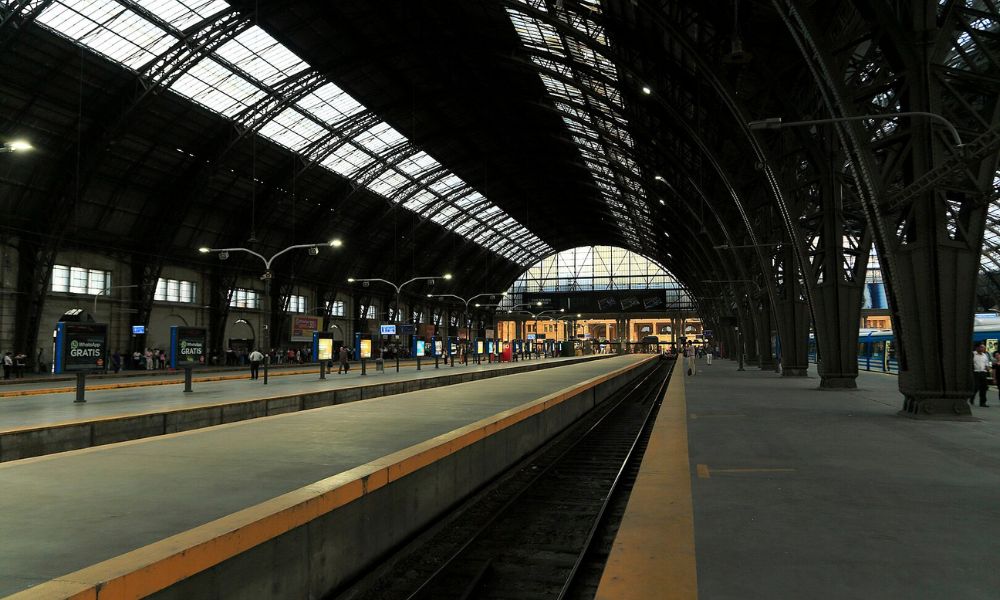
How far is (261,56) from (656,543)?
36.8 meters

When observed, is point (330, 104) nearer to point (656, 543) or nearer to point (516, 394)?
point (516, 394)

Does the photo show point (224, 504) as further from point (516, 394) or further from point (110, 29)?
point (110, 29)

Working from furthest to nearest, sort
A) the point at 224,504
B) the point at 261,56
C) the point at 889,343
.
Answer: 1. the point at 889,343
2. the point at 261,56
3. the point at 224,504

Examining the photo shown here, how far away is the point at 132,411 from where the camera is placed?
15.9 m

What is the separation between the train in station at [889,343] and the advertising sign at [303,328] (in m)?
31.7

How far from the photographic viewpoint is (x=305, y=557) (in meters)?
5.56

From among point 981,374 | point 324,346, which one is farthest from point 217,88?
point 981,374

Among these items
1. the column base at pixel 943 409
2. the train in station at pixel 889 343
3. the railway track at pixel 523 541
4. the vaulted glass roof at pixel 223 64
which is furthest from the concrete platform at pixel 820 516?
the vaulted glass roof at pixel 223 64

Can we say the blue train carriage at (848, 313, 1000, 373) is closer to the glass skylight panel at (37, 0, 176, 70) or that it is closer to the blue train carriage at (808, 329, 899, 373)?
the blue train carriage at (808, 329, 899, 373)

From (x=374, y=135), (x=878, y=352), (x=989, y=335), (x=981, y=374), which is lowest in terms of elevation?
(x=878, y=352)

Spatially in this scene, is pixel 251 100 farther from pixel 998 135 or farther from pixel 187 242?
pixel 998 135

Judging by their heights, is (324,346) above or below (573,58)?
below

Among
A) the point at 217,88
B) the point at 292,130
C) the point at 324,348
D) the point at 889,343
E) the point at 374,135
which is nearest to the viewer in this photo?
the point at 324,348

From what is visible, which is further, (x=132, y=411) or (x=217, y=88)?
(x=217, y=88)
